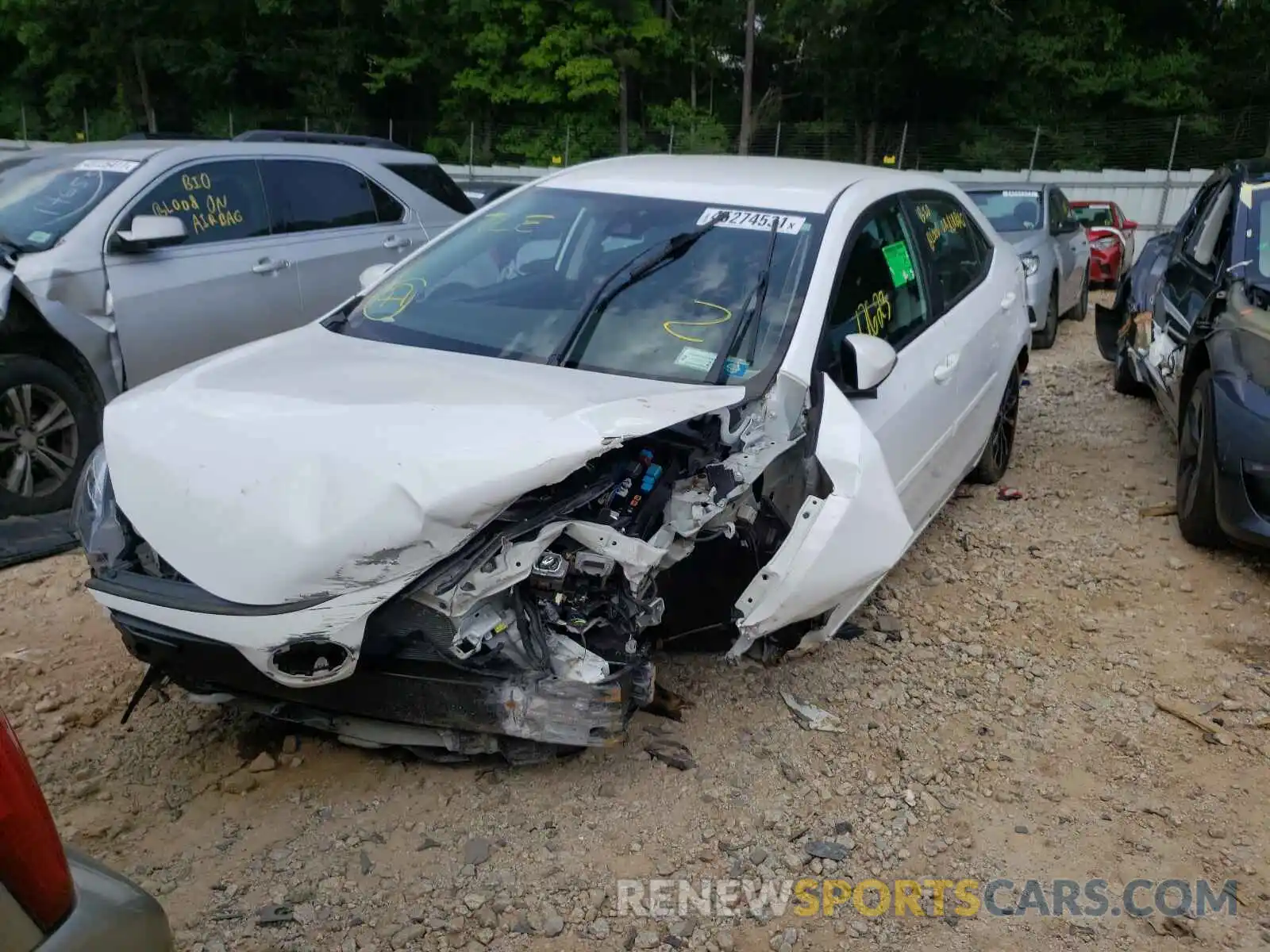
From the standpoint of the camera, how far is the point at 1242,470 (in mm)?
4293

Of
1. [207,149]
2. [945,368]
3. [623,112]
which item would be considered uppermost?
[623,112]

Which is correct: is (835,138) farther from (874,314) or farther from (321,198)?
(874,314)

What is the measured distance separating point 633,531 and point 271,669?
0.98m

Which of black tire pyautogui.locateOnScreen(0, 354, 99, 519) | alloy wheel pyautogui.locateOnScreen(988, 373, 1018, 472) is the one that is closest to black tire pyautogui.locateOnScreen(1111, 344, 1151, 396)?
alloy wheel pyautogui.locateOnScreen(988, 373, 1018, 472)

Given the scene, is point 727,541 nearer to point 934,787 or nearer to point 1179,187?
point 934,787

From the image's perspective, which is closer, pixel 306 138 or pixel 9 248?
pixel 9 248

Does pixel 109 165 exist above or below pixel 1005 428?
above

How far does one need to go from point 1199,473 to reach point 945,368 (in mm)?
1508

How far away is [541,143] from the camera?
1280 inches

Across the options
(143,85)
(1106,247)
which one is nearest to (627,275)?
(1106,247)

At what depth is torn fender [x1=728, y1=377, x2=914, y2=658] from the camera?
3031 mm

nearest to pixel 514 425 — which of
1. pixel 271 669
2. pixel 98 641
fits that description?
pixel 271 669

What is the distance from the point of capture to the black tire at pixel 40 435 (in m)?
4.55

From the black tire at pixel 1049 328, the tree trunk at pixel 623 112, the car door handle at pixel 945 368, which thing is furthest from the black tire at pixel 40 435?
the tree trunk at pixel 623 112
